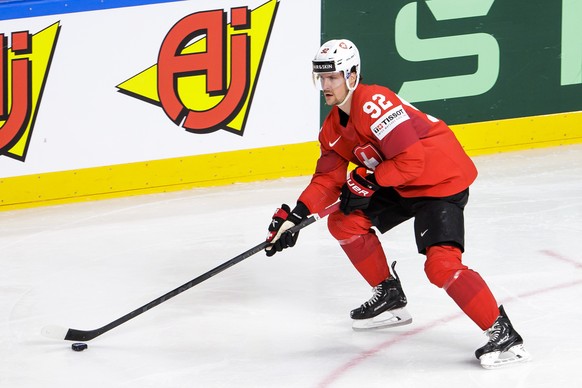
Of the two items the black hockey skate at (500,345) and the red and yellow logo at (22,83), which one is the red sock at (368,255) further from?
the red and yellow logo at (22,83)

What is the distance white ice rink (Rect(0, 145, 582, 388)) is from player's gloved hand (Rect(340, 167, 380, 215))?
53cm

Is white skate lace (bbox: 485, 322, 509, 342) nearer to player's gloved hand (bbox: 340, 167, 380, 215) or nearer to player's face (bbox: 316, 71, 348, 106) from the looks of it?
player's gloved hand (bbox: 340, 167, 380, 215)

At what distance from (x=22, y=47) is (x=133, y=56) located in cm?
59

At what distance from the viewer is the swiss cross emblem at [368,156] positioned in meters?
4.64

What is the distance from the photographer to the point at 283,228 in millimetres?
4742

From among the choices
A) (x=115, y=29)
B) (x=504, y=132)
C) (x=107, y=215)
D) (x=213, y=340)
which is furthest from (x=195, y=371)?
(x=504, y=132)

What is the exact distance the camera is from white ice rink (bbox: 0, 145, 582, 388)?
4.50 m

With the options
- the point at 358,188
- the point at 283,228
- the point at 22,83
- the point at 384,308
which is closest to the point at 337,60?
the point at 358,188

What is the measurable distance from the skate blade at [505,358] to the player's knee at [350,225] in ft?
2.26

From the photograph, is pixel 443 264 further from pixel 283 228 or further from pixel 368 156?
pixel 283 228

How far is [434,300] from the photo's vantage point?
5.23 metres

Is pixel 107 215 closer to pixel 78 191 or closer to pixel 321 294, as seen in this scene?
pixel 78 191

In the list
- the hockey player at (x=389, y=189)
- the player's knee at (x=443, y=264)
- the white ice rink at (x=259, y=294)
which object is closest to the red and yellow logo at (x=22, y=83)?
the white ice rink at (x=259, y=294)

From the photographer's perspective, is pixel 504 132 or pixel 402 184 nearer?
pixel 402 184
